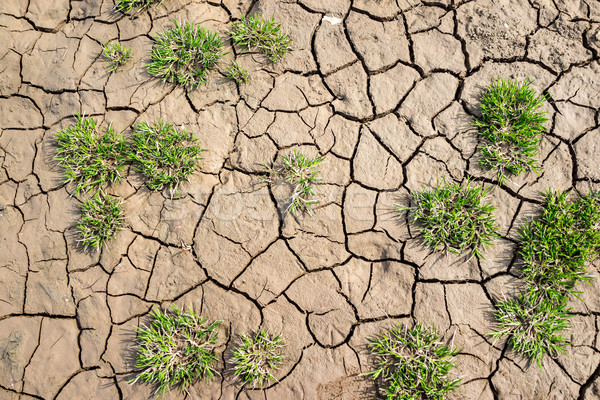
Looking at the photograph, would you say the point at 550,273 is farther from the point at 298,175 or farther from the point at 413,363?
the point at 298,175

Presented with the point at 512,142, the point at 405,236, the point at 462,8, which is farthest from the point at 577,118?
the point at 405,236

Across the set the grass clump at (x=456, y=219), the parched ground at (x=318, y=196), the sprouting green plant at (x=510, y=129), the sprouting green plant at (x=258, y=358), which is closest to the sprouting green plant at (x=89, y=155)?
the parched ground at (x=318, y=196)

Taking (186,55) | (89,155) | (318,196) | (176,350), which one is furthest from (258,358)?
(186,55)

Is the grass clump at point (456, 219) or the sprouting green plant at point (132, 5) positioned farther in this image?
the sprouting green plant at point (132, 5)

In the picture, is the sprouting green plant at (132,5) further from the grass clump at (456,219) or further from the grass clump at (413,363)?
the grass clump at (413,363)

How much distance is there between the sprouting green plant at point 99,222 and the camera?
8.73ft

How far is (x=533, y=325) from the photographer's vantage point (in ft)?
7.73

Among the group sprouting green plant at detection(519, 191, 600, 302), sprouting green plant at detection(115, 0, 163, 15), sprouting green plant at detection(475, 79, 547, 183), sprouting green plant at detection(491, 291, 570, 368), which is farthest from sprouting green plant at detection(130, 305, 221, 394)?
sprouting green plant at detection(115, 0, 163, 15)

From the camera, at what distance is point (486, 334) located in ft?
7.84

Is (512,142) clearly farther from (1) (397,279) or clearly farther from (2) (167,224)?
(2) (167,224)

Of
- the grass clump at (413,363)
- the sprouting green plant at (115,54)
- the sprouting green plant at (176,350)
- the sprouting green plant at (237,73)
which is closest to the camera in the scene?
the grass clump at (413,363)

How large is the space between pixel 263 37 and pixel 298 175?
111 cm

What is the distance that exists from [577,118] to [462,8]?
1.14 meters

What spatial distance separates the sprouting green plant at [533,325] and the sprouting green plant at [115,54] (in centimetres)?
320
